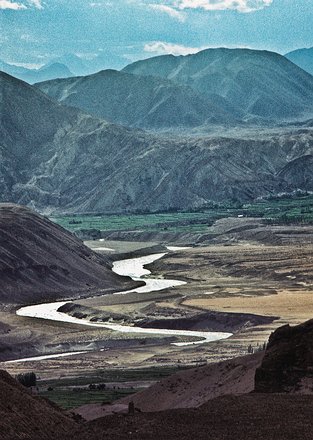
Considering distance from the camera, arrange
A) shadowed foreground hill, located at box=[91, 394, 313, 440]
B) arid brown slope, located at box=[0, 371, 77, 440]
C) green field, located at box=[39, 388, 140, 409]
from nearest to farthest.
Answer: shadowed foreground hill, located at box=[91, 394, 313, 440], arid brown slope, located at box=[0, 371, 77, 440], green field, located at box=[39, 388, 140, 409]

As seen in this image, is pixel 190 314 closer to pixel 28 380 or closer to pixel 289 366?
pixel 28 380

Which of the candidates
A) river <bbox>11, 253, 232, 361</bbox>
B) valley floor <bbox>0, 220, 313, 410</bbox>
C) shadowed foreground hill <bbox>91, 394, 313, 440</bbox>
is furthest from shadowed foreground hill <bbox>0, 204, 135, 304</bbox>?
shadowed foreground hill <bbox>91, 394, 313, 440</bbox>

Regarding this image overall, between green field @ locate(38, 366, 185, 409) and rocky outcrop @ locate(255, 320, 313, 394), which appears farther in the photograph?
green field @ locate(38, 366, 185, 409)

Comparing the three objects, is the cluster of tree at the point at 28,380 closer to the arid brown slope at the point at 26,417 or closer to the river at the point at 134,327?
the river at the point at 134,327

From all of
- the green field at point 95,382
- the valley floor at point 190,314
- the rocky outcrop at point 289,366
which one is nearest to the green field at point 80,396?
the green field at point 95,382

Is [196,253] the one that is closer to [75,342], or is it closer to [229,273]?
[229,273]

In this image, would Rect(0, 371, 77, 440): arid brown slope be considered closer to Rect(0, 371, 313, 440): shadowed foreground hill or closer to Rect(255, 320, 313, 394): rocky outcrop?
Rect(0, 371, 313, 440): shadowed foreground hill

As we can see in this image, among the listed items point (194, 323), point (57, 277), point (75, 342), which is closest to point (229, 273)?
point (57, 277)
